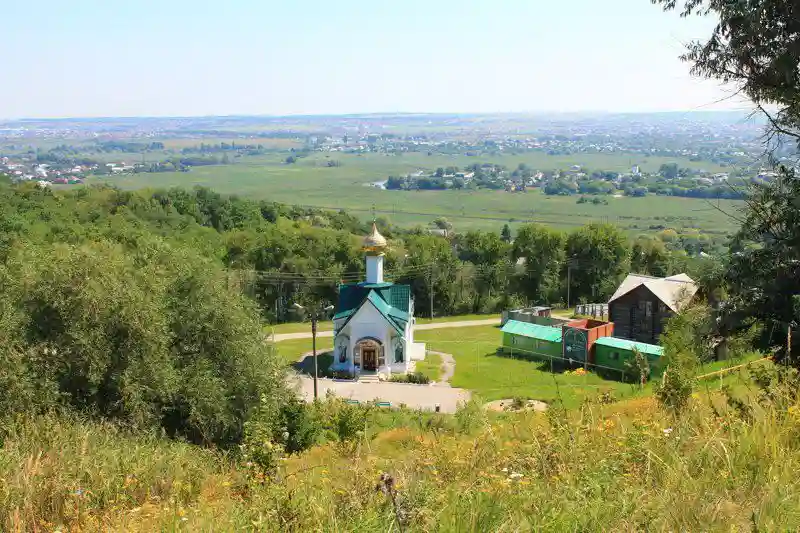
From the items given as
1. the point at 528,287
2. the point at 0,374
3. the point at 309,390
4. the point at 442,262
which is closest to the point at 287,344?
the point at 309,390

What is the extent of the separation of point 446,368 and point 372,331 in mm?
3169

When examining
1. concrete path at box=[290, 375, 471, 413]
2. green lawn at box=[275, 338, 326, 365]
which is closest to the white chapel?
concrete path at box=[290, 375, 471, 413]

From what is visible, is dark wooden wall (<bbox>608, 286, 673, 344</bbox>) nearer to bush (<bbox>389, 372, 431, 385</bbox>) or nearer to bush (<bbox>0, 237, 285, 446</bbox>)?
bush (<bbox>389, 372, 431, 385</bbox>)

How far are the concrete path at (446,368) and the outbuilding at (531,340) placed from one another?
2392 mm

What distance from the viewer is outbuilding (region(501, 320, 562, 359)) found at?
2888cm

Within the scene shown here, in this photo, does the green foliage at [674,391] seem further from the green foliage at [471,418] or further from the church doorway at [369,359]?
the church doorway at [369,359]

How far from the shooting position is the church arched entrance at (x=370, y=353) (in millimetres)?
27922

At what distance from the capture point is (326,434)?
45.2 ft

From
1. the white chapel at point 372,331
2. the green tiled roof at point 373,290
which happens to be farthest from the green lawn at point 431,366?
the green tiled roof at point 373,290

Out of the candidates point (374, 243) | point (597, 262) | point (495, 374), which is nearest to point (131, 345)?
point (374, 243)

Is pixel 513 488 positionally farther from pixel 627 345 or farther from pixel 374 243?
pixel 374 243

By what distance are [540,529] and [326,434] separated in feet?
34.2

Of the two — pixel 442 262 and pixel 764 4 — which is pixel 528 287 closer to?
pixel 442 262

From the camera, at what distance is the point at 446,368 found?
28.5 meters
